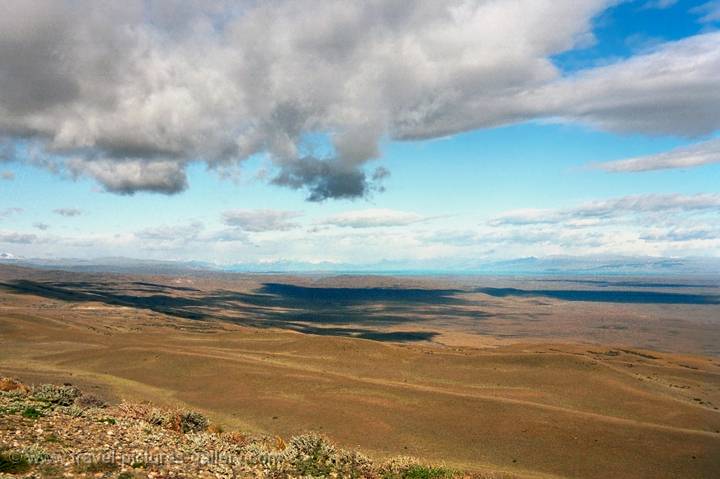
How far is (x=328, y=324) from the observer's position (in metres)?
137

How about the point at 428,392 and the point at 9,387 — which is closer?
the point at 9,387

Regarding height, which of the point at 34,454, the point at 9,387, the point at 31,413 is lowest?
the point at 9,387

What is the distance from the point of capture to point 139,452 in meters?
12.2

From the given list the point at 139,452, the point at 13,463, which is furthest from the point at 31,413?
the point at 13,463

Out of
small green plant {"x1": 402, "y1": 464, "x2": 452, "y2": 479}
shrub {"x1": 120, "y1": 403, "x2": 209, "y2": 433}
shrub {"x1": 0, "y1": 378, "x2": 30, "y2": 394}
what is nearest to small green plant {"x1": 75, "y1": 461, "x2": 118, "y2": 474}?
shrub {"x1": 120, "y1": 403, "x2": 209, "y2": 433}

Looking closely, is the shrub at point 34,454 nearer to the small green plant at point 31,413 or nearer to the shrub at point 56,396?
the small green plant at point 31,413

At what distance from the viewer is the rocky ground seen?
1049cm

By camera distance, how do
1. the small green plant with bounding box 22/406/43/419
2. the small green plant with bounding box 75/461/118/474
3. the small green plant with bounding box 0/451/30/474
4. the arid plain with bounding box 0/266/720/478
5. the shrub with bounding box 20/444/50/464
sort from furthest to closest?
the arid plain with bounding box 0/266/720/478, the small green plant with bounding box 22/406/43/419, the shrub with bounding box 20/444/50/464, the small green plant with bounding box 75/461/118/474, the small green plant with bounding box 0/451/30/474

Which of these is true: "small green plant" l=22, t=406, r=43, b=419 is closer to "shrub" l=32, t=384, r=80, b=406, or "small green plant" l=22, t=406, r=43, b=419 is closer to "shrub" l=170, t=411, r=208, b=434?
"shrub" l=32, t=384, r=80, b=406

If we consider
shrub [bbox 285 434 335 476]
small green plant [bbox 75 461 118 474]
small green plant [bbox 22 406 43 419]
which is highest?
small green plant [bbox 75 461 118 474]

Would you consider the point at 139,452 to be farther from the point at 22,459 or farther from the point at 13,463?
the point at 13,463

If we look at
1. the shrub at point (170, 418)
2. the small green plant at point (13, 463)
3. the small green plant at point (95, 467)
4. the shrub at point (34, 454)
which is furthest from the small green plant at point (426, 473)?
the small green plant at point (13, 463)

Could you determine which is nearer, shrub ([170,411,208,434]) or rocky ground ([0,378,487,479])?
rocky ground ([0,378,487,479])

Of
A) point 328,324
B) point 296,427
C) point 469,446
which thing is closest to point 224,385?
point 296,427
